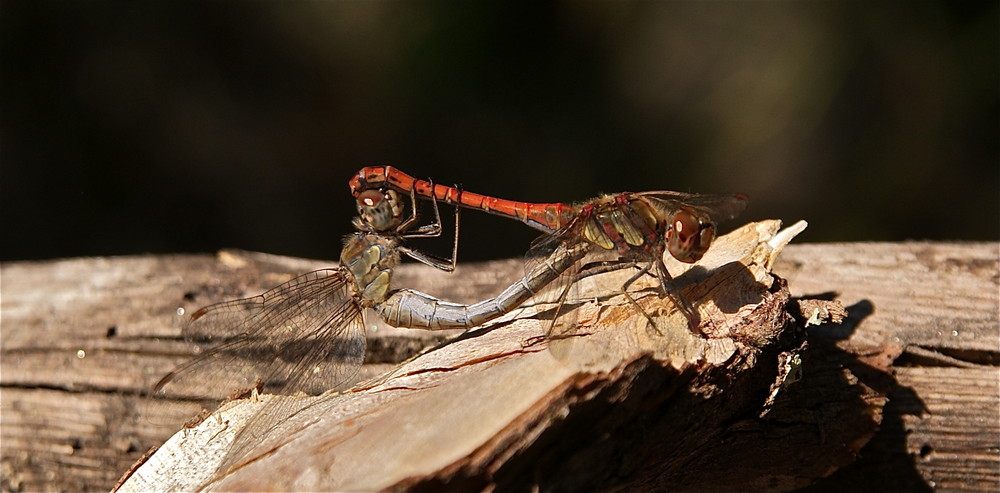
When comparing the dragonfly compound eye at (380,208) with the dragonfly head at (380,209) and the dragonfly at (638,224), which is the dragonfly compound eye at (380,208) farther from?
the dragonfly at (638,224)

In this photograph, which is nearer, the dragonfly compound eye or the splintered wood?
the splintered wood

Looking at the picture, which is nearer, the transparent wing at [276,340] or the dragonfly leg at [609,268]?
the dragonfly leg at [609,268]

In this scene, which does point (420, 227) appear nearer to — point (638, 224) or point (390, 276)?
point (390, 276)

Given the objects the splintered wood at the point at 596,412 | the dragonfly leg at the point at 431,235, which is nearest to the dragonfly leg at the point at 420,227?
Answer: the dragonfly leg at the point at 431,235

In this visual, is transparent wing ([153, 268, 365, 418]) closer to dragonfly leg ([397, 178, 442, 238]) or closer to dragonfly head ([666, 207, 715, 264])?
dragonfly leg ([397, 178, 442, 238])

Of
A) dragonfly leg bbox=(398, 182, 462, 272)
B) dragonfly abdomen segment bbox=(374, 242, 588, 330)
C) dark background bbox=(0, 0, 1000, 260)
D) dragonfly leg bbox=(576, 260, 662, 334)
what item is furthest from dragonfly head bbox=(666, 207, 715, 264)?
dark background bbox=(0, 0, 1000, 260)
